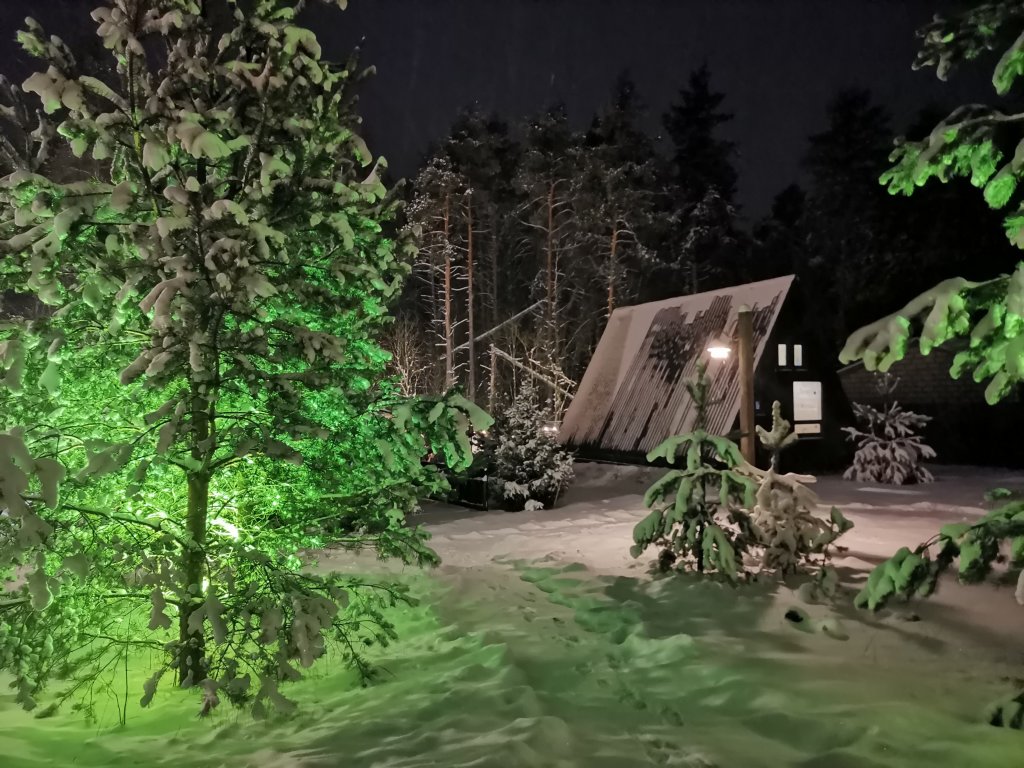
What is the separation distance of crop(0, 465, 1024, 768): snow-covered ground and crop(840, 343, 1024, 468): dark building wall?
16795mm

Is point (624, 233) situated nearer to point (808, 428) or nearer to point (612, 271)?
point (612, 271)

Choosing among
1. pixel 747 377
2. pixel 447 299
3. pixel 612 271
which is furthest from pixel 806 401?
pixel 447 299

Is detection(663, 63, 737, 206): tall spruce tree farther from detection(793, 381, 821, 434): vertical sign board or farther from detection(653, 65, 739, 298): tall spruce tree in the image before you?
detection(793, 381, 821, 434): vertical sign board

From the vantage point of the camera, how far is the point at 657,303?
22875 millimetres

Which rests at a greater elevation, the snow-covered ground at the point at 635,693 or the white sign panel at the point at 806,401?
the white sign panel at the point at 806,401

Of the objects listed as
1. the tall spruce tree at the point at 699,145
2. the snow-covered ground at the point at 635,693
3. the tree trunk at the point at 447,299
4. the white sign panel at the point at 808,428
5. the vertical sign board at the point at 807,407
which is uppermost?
the tall spruce tree at the point at 699,145

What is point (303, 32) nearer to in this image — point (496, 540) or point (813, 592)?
point (813, 592)

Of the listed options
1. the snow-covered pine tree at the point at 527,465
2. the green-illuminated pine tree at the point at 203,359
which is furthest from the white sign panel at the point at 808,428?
the green-illuminated pine tree at the point at 203,359

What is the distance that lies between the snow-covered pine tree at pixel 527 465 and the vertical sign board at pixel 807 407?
7.89m

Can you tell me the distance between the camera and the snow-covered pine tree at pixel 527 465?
15.5 meters

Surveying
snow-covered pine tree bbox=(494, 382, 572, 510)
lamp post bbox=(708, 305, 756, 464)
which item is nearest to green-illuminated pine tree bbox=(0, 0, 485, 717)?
lamp post bbox=(708, 305, 756, 464)

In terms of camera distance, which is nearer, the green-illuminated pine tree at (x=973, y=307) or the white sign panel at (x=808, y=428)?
the green-illuminated pine tree at (x=973, y=307)

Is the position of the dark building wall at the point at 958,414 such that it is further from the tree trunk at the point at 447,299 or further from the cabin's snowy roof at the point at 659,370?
the tree trunk at the point at 447,299

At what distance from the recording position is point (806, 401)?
1997 cm
